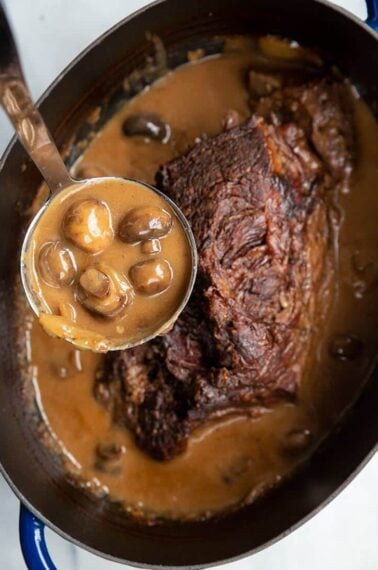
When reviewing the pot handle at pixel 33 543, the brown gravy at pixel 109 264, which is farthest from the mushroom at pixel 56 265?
the pot handle at pixel 33 543

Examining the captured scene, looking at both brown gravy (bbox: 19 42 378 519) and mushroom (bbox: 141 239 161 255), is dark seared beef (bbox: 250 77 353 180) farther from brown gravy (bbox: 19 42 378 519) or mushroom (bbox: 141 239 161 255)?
mushroom (bbox: 141 239 161 255)

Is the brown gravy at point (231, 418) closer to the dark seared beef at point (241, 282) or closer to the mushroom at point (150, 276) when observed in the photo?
the dark seared beef at point (241, 282)

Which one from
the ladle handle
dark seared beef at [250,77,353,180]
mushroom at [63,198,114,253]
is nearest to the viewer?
the ladle handle

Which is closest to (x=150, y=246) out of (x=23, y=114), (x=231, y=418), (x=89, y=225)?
(x=89, y=225)

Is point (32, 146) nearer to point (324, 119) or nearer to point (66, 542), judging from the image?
point (324, 119)

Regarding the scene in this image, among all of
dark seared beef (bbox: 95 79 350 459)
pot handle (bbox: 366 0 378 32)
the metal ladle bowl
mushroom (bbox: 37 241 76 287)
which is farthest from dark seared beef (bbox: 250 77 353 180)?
mushroom (bbox: 37 241 76 287)

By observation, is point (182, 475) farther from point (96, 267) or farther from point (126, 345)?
point (96, 267)
